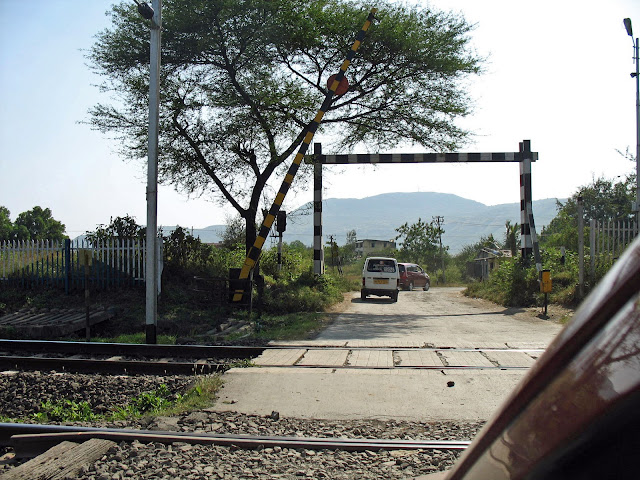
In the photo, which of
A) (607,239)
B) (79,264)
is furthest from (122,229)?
(607,239)

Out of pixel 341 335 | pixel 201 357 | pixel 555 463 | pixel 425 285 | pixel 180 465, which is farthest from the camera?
pixel 425 285

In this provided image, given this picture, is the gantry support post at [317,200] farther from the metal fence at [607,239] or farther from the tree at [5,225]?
the tree at [5,225]

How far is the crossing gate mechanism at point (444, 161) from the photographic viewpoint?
19.1 metres

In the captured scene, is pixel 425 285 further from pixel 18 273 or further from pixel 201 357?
pixel 201 357

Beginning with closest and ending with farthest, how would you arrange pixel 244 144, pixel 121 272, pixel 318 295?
pixel 121 272 < pixel 318 295 < pixel 244 144

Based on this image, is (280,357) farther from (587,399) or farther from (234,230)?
(234,230)

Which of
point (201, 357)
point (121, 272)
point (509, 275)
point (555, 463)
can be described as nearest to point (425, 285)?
point (509, 275)

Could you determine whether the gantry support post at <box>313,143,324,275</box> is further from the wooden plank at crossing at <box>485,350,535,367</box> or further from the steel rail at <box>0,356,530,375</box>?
the steel rail at <box>0,356,530,375</box>

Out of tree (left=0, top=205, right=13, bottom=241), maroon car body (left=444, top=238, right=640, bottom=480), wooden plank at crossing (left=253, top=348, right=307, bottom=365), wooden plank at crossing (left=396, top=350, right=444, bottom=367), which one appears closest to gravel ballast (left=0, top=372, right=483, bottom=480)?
wooden plank at crossing (left=253, top=348, right=307, bottom=365)

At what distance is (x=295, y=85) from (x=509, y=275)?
925cm

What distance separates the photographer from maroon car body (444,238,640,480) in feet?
2.45

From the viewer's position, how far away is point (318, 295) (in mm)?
17062

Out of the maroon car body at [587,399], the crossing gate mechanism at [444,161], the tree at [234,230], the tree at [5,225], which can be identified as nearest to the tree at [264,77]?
the crossing gate mechanism at [444,161]

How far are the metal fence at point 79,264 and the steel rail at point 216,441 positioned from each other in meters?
11.2
